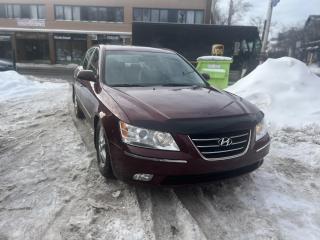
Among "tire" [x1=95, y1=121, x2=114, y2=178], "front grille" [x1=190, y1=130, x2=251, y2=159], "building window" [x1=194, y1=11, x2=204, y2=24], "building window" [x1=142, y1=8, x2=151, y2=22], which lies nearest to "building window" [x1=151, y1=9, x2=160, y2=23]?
"building window" [x1=142, y1=8, x2=151, y2=22]

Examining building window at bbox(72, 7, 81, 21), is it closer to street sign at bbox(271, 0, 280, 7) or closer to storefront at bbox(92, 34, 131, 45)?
storefront at bbox(92, 34, 131, 45)

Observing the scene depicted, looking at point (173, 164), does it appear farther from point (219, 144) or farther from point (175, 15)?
point (175, 15)

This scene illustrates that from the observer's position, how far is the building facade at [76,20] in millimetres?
34031

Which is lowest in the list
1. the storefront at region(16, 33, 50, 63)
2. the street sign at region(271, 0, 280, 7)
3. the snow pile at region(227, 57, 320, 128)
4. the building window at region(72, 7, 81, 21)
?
the storefront at region(16, 33, 50, 63)

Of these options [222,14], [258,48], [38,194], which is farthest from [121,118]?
[222,14]

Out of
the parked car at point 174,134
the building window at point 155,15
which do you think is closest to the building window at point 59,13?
the building window at point 155,15

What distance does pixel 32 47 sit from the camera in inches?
1409

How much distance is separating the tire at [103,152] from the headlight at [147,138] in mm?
417

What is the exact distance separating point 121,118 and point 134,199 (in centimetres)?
89

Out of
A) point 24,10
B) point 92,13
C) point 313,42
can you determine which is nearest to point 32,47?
point 24,10

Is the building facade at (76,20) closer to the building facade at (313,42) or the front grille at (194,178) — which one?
the building facade at (313,42)

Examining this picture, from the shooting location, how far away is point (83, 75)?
4461mm

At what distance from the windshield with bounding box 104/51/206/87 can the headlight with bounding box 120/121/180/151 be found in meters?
1.20

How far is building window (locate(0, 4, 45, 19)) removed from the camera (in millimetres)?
34875
